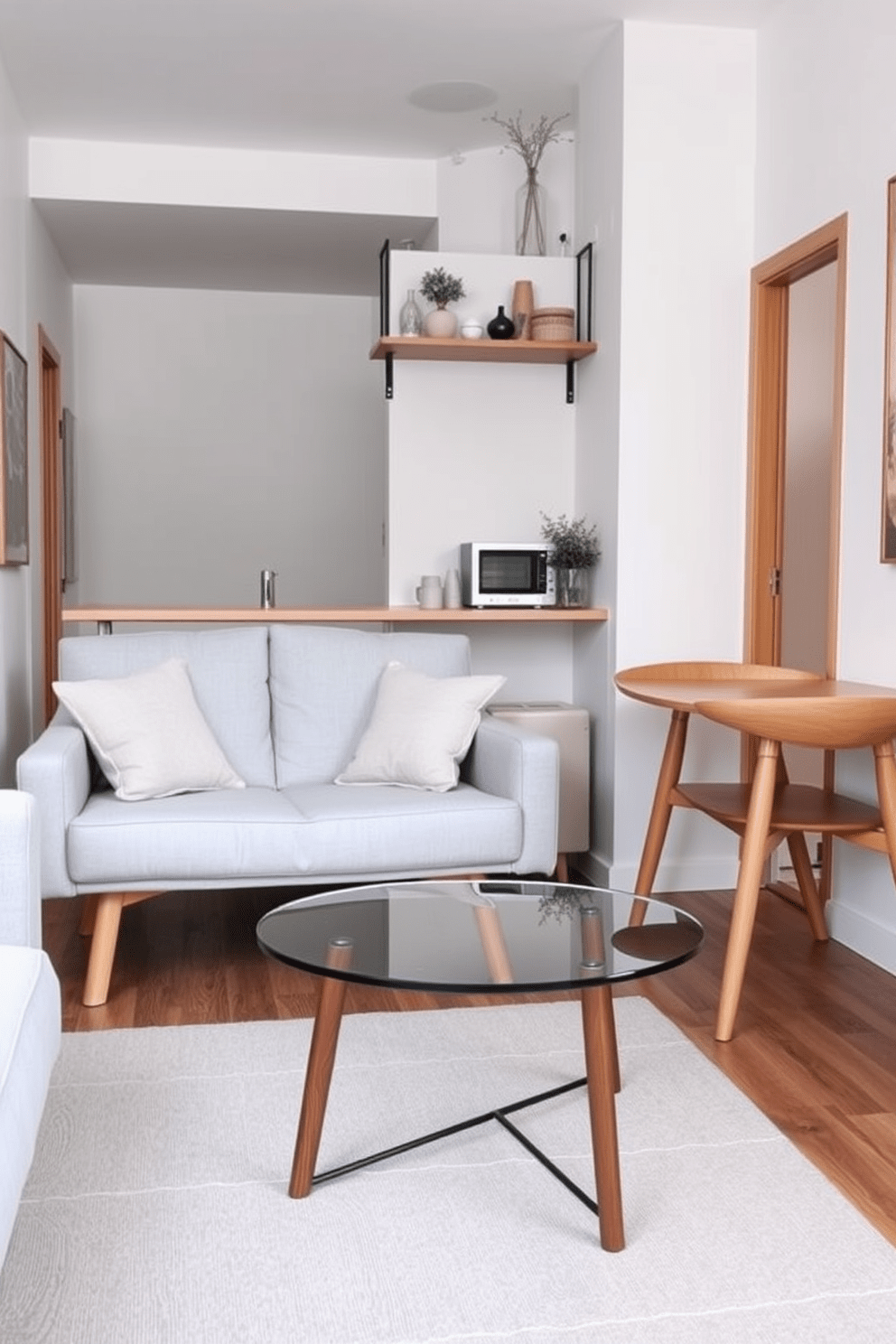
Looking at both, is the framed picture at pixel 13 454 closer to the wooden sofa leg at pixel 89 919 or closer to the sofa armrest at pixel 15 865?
the wooden sofa leg at pixel 89 919

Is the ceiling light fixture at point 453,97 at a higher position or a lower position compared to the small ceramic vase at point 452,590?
higher

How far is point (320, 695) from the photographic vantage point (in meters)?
3.88

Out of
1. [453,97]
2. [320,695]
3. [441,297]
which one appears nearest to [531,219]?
[453,97]

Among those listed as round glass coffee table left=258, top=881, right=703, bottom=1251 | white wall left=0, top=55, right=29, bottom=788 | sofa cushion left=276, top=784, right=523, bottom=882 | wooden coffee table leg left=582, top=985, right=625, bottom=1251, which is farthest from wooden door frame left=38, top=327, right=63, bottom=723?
wooden coffee table leg left=582, top=985, right=625, bottom=1251

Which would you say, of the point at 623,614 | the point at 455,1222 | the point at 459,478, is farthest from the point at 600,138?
the point at 455,1222

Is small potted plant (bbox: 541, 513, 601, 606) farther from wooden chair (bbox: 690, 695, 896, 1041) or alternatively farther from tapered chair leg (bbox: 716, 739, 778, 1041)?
tapered chair leg (bbox: 716, 739, 778, 1041)

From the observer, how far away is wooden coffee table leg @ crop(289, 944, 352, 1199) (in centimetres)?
210

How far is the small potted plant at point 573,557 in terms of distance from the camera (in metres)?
4.50

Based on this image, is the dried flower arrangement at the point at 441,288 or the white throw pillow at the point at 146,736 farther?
the dried flower arrangement at the point at 441,288

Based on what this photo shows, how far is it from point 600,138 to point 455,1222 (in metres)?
3.58

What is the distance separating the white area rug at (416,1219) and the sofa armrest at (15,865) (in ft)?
1.15

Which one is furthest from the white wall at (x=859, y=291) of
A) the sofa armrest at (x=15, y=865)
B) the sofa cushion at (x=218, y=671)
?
the sofa armrest at (x=15, y=865)

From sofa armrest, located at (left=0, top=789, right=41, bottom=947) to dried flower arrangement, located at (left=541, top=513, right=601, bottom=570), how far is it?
2432 millimetres

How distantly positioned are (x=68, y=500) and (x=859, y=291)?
4241 millimetres
